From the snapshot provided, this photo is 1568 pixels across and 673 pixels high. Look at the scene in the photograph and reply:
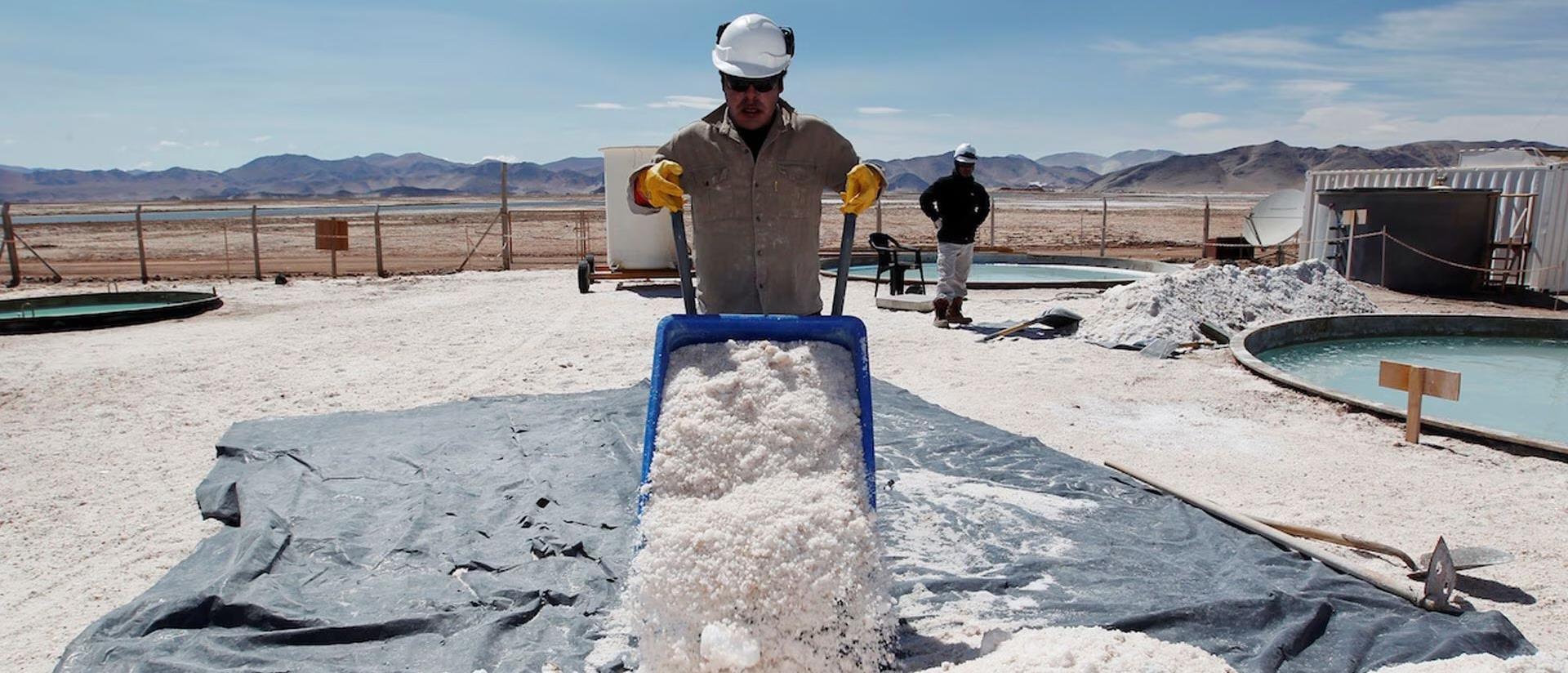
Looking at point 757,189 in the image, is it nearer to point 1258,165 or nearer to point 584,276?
point 584,276

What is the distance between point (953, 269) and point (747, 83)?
6.20m

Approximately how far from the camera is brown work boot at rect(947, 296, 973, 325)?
8953 mm

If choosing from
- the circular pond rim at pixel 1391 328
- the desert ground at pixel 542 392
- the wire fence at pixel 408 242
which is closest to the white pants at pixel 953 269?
the desert ground at pixel 542 392

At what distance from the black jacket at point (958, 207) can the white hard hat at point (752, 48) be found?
19.4 ft

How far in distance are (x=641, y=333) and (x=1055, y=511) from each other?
5.44 m

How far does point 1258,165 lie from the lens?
4948 inches

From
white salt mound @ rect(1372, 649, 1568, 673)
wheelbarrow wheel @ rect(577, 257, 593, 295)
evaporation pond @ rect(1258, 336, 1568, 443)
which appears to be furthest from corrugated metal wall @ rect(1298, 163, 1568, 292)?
white salt mound @ rect(1372, 649, 1568, 673)

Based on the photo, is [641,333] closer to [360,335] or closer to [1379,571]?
[360,335]

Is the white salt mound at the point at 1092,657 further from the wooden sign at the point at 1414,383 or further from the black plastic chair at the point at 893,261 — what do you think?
the black plastic chair at the point at 893,261

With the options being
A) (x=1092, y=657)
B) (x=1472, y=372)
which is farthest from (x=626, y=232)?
(x=1092, y=657)

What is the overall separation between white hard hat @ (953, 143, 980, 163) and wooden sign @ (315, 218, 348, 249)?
978 centimetres

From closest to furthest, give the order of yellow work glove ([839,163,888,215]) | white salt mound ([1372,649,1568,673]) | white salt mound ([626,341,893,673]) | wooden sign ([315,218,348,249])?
white salt mound ([1372,649,1568,673]), white salt mound ([626,341,893,673]), yellow work glove ([839,163,888,215]), wooden sign ([315,218,348,249])

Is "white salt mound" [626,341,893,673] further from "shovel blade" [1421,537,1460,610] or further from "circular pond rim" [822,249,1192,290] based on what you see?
"circular pond rim" [822,249,1192,290]

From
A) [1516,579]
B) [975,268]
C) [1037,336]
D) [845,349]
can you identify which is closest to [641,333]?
[1037,336]
